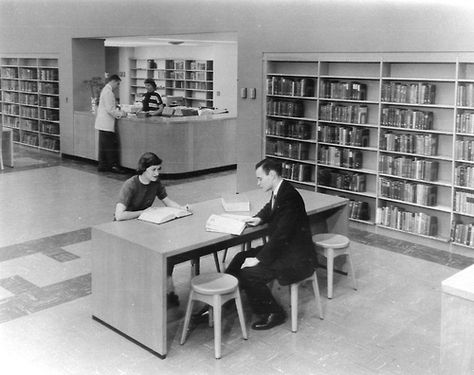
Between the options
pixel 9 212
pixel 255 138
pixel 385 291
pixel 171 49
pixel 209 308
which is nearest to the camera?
pixel 209 308

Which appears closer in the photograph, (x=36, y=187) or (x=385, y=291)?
(x=385, y=291)

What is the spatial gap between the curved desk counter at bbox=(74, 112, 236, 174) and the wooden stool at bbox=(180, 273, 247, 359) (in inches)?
239

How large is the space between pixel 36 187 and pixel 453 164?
637 centimetres

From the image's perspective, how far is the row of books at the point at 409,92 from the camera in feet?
21.3

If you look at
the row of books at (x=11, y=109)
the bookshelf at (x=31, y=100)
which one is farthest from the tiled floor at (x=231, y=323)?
the row of books at (x=11, y=109)

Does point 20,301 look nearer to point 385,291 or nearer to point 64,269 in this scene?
point 64,269

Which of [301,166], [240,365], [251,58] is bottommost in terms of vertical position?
[240,365]

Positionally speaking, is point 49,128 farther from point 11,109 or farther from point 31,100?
point 11,109

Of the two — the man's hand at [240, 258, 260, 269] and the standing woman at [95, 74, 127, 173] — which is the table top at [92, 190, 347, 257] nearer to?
the man's hand at [240, 258, 260, 269]

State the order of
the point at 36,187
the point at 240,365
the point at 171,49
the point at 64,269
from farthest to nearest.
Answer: the point at 171,49 → the point at 36,187 → the point at 64,269 → the point at 240,365

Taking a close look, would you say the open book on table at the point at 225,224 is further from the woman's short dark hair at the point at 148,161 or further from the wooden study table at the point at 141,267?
the woman's short dark hair at the point at 148,161

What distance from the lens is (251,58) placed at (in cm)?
830

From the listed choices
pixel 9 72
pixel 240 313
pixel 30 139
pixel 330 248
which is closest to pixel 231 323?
pixel 240 313

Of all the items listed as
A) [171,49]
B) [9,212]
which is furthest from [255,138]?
[171,49]
